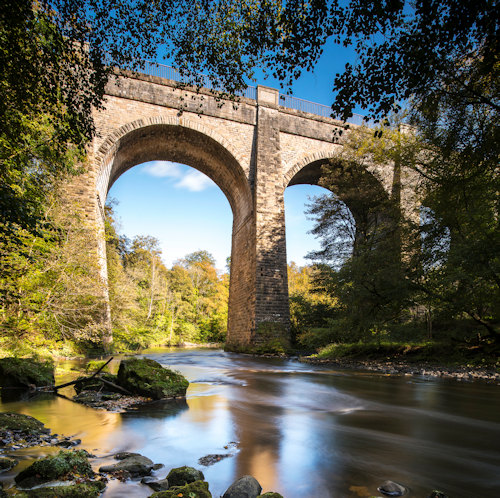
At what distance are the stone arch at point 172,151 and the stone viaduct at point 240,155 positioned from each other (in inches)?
1.8

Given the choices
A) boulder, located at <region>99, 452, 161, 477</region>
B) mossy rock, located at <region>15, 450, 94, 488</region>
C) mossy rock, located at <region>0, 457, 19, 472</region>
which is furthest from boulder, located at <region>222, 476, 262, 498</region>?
mossy rock, located at <region>0, 457, 19, 472</region>

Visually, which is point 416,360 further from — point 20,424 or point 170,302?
point 170,302

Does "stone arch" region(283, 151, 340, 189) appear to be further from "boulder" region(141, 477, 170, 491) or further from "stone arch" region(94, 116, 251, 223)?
"boulder" region(141, 477, 170, 491)

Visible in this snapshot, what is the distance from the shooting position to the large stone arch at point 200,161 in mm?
14758

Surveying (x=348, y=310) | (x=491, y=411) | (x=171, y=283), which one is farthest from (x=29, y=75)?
(x=171, y=283)

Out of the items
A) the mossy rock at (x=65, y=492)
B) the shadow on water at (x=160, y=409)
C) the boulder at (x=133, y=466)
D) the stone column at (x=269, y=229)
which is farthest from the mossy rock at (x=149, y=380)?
the stone column at (x=269, y=229)

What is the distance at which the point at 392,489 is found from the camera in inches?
89.4

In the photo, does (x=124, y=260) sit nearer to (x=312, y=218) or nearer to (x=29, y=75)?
(x=312, y=218)

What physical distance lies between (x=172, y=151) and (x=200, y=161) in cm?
149

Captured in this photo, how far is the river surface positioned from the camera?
2.49 m

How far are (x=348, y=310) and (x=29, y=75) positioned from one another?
11.4 meters

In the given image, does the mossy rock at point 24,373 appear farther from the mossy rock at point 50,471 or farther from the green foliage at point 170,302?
the green foliage at point 170,302

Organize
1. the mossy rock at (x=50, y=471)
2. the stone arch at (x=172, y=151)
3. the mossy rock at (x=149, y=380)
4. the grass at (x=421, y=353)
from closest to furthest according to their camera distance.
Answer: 1. the mossy rock at (x=50, y=471)
2. the mossy rock at (x=149, y=380)
3. the grass at (x=421, y=353)
4. the stone arch at (x=172, y=151)

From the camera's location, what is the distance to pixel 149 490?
227cm
